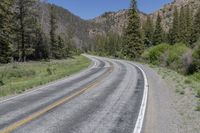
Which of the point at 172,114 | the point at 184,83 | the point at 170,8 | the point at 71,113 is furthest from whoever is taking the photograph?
the point at 170,8

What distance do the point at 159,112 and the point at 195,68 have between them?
80.7ft

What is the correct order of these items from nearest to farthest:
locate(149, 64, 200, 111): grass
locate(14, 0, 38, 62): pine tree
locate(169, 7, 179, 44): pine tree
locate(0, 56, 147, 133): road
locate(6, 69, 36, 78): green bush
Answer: locate(0, 56, 147, 133): road, locate(149, 64, 200, 111): grass, locate(6, 69, 36, 78): green bush, locate(14, 0, 38, 62): pine tree, locate(169, 7, 179, 44): pine tree

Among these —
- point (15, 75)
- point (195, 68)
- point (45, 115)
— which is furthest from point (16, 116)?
point (195, 68)

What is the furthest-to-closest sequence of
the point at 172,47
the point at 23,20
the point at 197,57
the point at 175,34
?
the point at 175,34, the point at 23,20, the point at 172,47, the point at 197,57

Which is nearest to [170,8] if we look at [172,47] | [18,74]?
[172,47]

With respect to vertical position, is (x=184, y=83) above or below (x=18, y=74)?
above

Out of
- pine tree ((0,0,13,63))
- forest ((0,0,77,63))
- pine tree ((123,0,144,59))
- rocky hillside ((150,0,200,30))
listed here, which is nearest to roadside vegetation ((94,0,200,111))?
pine tree ((123,0,144,59))

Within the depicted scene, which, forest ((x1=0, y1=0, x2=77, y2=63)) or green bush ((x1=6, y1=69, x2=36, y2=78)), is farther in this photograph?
forest ((x1=0, y1=0, x2=77, y2=63))

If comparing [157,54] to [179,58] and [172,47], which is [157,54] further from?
[179,58]

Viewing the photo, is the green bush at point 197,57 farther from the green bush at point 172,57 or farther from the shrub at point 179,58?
the shrub at point 179,58

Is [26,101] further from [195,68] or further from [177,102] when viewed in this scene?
[195,68]

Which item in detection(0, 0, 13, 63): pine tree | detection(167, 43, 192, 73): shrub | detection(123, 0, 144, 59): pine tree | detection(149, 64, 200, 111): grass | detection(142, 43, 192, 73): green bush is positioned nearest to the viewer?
detection(149, 64, 200, 111): grass

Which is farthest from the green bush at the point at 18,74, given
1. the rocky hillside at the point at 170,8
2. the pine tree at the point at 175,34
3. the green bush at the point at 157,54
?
the rocky hillside at the point at 170,8

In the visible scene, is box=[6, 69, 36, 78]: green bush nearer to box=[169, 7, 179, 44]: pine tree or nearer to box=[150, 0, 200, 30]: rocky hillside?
box=[169, 7, 179, 44]: pine tree
